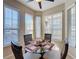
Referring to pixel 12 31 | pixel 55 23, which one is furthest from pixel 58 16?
pixel 12 31

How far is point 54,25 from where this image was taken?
690cm

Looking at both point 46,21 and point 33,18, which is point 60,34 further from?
point 33,18

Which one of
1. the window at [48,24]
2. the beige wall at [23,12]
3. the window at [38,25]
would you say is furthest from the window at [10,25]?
the window at [38,25]

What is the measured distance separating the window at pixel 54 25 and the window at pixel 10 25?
2176mm

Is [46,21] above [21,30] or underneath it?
above

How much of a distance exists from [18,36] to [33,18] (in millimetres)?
2832

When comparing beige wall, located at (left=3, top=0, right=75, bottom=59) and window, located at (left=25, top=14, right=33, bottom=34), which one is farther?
window, located at (left=25, top=14, right=33, bottom=34)

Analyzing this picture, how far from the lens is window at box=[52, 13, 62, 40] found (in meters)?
6.30

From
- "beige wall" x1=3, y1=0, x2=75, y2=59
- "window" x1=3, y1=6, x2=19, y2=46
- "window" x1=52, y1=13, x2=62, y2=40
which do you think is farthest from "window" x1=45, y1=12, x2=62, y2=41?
"window" x1=3, y1=6, x2=19, y2=46

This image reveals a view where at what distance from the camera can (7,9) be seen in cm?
441

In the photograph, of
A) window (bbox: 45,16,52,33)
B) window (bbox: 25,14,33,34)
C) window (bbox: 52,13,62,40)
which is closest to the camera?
window (bbox: 52,13,62,40)

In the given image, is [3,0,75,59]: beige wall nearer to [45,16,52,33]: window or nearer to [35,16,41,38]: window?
[35,16,41,38]: window

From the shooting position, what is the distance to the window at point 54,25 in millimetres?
6345

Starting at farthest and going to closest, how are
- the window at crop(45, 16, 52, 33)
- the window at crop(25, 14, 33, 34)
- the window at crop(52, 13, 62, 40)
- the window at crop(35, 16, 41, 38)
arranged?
the window at crop(35, 16, 41, 38) < the window at crop(45, 16, 52, 33) < the window at crop(25, 14, 33, 34) < the window at crop(52, 13, 62, 40)
